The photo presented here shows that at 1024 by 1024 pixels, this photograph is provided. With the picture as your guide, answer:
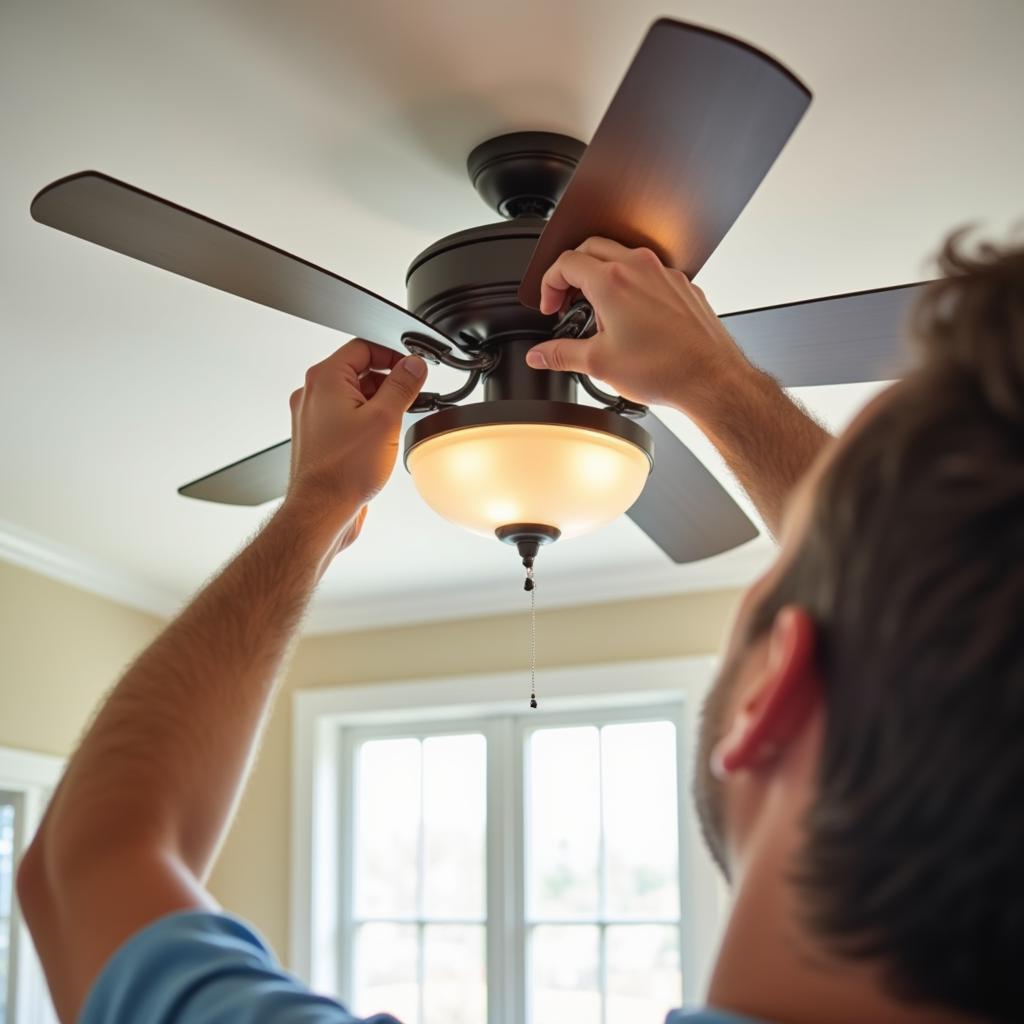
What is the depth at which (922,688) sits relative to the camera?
44 cm

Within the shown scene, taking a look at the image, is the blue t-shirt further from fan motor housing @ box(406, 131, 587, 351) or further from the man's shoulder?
fan motor housing @ box(406, 131, 587, 351)

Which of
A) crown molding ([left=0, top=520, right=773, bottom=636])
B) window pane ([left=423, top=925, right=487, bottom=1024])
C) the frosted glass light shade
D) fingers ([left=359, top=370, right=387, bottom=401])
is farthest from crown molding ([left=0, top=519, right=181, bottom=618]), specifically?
fingers ([left=359, top=370, right=387, bottom=401])

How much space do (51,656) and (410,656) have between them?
1.06 metres

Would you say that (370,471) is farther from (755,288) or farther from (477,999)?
(477,999)

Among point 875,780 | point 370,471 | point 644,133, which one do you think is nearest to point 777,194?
point 644,133

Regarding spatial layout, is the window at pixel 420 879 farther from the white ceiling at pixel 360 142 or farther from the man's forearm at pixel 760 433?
the man's forearm at pixel 760 433

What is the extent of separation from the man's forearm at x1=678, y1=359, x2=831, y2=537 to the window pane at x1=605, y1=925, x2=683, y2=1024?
110 inches

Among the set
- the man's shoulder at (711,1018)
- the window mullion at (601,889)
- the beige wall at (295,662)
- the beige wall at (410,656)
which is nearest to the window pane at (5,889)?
the beige wall at (295,662)

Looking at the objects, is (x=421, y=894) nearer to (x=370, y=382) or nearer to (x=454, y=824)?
(x=454, y=824)

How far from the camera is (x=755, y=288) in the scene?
1951mm

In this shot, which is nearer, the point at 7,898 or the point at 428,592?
the point at 7,898

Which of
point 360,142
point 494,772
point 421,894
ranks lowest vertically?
point 421,894

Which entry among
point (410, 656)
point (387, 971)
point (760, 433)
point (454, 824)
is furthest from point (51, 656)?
point (760, 433)

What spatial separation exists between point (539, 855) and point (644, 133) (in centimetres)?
295
